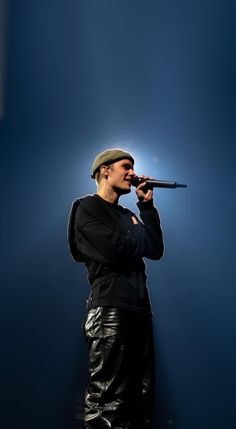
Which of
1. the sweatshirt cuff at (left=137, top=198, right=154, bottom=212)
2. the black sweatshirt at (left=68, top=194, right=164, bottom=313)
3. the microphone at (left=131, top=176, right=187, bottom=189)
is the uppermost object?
the microphone at (left=131, top=176, right=187, bottom=189)

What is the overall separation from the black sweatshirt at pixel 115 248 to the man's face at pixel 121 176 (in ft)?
0.24

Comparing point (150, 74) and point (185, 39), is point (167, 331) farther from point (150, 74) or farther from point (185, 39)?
point (185, 39)

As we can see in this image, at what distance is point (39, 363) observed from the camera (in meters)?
1.60

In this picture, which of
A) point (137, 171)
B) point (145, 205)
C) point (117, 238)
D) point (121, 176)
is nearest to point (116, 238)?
point (117, 238)

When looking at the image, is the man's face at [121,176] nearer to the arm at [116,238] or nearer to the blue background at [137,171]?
the arm at [116,238]

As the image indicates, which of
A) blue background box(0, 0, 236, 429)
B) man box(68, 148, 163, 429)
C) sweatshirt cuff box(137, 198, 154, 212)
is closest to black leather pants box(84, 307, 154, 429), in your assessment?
man box(68, 148, 163, 429)

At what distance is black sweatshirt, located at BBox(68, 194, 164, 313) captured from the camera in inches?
41.6

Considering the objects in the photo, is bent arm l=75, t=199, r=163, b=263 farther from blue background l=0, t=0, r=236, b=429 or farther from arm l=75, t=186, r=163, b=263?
blue background l=0, t=0, r=236, b=429

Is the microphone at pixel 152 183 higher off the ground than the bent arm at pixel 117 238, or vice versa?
the microphone at pixel 152 183

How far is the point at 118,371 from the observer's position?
3.19 ft

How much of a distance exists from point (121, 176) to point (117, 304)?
418 millimetres

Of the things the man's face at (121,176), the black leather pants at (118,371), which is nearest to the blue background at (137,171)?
the man's face at (121,176)

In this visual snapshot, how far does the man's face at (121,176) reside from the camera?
1.25 m

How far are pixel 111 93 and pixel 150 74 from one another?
209 mm
